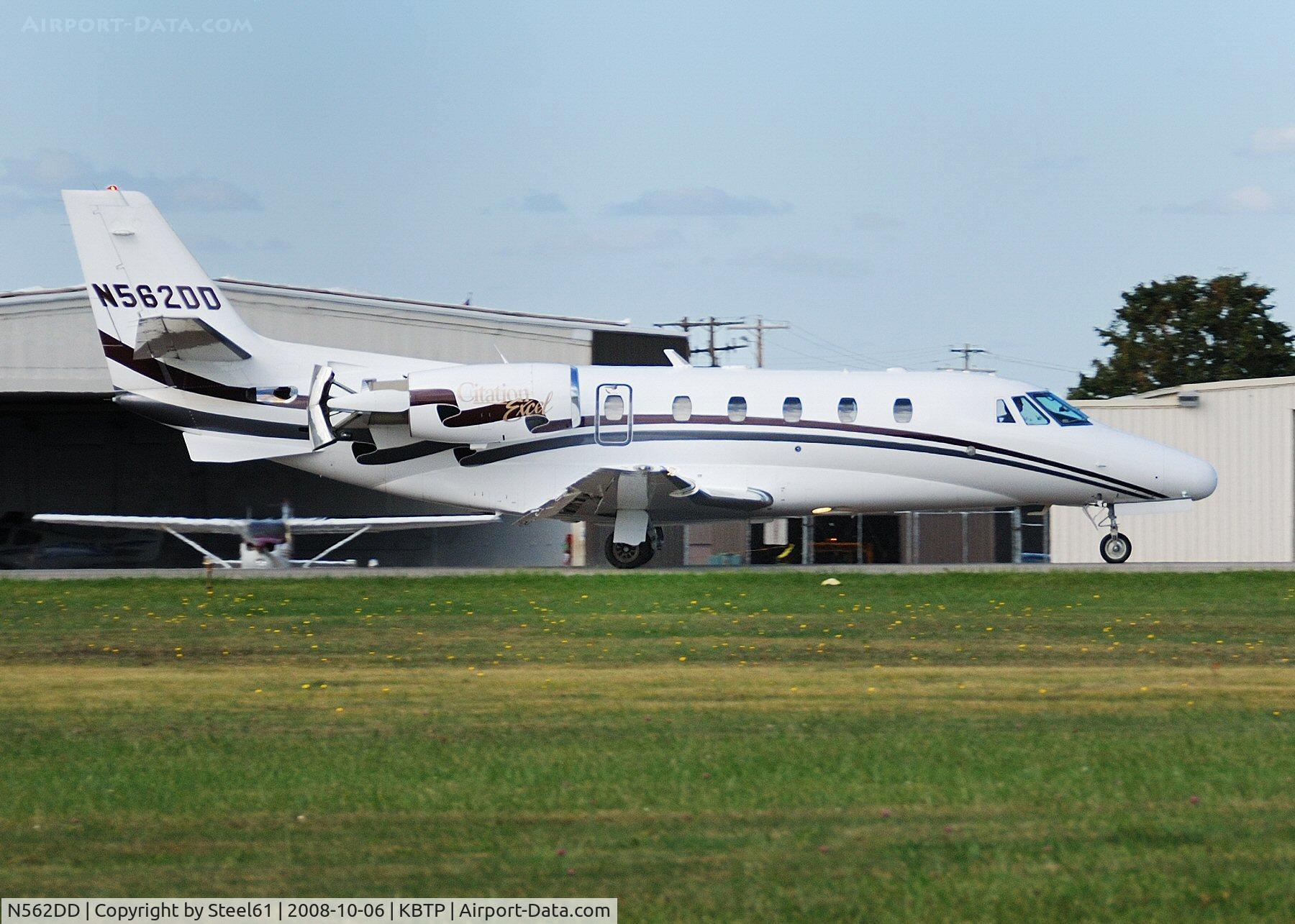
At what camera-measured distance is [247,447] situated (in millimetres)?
21578

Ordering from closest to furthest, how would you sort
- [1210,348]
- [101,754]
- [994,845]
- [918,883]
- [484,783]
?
[918,883]
[994,845]
[484,783]
[101,754]
[1210,348]

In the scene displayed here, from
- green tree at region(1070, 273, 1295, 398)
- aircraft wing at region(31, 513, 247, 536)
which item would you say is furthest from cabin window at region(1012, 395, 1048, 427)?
green tree at region(1070, 273, 1295, 398)

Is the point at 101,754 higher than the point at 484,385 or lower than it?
lower

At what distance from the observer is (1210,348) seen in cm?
6147

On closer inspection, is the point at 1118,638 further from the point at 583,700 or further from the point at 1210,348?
the point at 1210,348

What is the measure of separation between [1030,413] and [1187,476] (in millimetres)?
2607

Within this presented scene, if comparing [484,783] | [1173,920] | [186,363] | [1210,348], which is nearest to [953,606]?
[484,783]

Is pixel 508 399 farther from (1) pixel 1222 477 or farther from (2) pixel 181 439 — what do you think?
(1) pixel 1222 477

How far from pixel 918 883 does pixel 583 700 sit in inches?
180

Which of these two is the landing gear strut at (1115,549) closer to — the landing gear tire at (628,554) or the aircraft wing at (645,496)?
the aircraft wing at (645,496)

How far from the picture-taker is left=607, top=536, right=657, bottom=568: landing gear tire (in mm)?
21906

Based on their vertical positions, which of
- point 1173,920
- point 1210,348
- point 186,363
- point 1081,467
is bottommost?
point 1173,920

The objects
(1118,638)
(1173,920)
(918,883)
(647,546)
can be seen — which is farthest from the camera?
(647,546)

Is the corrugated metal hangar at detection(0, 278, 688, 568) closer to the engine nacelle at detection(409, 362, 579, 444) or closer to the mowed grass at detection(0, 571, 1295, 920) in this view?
the engine nacelle at detection(409, 362, 579, 444)
